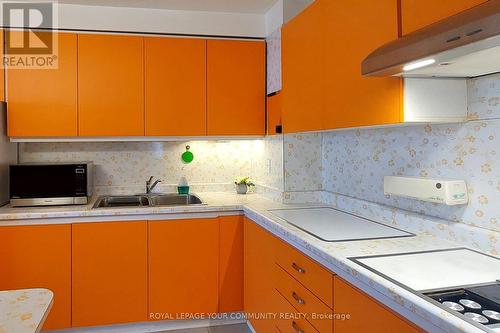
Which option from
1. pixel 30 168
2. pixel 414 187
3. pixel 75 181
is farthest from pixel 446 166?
pixel 30 168

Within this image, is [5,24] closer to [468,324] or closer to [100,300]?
[100,300]

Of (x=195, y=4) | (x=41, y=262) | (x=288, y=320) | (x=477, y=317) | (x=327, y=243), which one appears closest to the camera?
(x=477, y=317)

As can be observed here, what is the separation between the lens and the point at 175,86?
3.20m

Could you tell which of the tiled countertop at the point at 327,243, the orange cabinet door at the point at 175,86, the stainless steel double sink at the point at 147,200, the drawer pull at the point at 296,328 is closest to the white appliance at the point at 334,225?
the tiled countertop at the point at 327,243

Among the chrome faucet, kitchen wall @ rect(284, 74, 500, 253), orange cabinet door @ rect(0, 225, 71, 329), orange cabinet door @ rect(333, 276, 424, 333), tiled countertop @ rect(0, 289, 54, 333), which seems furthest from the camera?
the chrome faucet

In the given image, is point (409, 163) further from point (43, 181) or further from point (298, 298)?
point (43, 181)

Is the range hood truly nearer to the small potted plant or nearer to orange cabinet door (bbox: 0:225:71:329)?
the small potted plant

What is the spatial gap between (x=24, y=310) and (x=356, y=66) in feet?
5.14

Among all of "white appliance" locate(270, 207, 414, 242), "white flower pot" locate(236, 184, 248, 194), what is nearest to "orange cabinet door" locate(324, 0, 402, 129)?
"white appliance" locate(270, 207, 414, 242)

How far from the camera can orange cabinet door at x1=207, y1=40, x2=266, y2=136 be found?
3.27 meters

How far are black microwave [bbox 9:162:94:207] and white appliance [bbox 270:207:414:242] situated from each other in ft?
4.50

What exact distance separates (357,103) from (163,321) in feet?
6.67

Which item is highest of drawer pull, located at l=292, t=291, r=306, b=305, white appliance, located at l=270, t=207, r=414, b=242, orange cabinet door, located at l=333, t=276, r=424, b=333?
white appliance, located at l=270, t=207, r=414, b=242

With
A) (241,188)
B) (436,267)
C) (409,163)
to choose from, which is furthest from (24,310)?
(241,188)
